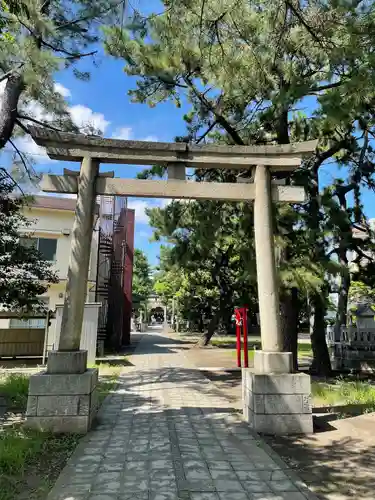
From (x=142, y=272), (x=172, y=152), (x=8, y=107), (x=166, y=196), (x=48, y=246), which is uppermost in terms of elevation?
(x=142, y=272)

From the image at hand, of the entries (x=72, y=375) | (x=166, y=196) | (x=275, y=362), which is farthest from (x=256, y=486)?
(x=166, y=196)

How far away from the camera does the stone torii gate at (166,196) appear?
4883 millimetres

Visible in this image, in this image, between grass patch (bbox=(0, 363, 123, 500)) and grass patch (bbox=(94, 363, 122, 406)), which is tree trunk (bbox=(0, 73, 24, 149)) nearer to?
grass patch (bbox=(0, 363, 123, 500))

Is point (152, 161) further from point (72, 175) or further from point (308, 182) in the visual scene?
point (308, 182)

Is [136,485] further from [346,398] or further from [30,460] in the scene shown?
[346,398]

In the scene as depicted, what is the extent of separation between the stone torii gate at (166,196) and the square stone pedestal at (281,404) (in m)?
0.01

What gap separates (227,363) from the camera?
13.1 metres

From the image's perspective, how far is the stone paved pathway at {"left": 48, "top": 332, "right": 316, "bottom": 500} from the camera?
3.21 meters

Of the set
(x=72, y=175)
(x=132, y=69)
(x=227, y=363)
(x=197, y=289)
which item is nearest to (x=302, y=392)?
(x=72, y=175)

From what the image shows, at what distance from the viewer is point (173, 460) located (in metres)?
3.93

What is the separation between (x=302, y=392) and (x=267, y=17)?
16.9 ft

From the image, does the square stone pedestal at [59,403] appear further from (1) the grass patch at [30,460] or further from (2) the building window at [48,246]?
(2) the building window at [48,246]

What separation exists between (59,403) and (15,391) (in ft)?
10.6

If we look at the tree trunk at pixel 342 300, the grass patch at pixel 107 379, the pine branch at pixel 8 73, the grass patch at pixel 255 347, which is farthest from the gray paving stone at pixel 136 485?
the grass patch at pixel 255 347
